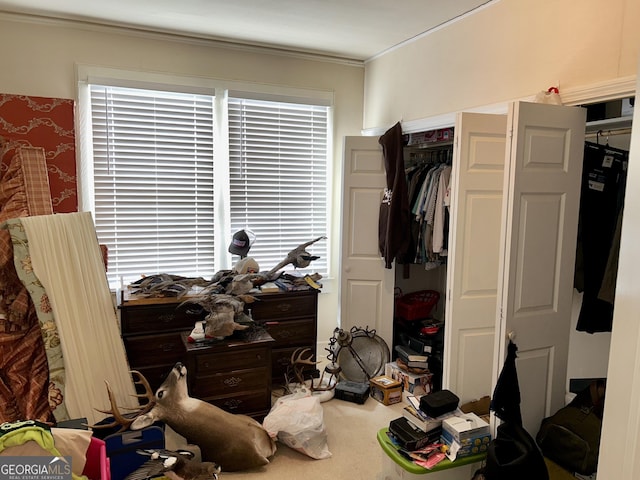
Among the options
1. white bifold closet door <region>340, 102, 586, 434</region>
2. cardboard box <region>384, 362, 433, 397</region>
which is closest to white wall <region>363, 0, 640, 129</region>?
white bifold closet door <region>340, 102, 586, 434</region>

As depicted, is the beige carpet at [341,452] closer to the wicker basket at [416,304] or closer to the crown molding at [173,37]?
the wicker basket at [416,304]

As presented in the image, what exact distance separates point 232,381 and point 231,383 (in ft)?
0.05

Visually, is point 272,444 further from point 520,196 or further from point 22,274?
point 520,196

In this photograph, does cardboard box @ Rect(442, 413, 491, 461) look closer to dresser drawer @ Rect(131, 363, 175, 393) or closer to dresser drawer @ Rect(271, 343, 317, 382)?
dresser drawer @ Rect(271, 343, 317, 382)

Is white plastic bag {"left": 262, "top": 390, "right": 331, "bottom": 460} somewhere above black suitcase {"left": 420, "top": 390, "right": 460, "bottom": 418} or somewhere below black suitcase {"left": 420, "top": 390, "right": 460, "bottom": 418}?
below

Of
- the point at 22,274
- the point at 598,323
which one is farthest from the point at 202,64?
the point at 598,323

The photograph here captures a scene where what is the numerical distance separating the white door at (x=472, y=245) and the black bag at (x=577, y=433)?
1.79 ft

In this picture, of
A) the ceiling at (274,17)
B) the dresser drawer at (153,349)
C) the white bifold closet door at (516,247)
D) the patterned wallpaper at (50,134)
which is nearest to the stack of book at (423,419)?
the white bifold closet door at (516,247)

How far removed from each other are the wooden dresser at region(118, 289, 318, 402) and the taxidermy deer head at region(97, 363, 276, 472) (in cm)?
31

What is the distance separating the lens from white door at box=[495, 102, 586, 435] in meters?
2.21

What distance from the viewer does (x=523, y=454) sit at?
2.00 metres

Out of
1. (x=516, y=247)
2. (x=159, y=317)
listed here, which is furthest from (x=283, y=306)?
(x=516, y=247)

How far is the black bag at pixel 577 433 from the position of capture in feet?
7.43

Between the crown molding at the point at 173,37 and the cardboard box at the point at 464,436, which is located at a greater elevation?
the crown molding at the point at 173,37
